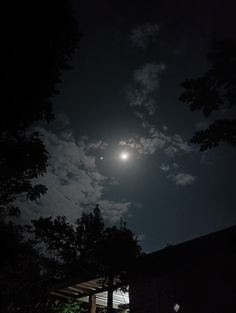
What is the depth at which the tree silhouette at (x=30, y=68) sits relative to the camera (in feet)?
30.0

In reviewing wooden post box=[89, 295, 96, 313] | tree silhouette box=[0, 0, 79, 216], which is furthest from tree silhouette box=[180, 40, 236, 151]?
wooden post box=[89, 295, 96, 313]

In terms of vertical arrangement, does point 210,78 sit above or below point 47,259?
below

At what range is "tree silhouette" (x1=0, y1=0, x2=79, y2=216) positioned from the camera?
916 cm

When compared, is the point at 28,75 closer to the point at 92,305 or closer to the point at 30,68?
the point at 30,68

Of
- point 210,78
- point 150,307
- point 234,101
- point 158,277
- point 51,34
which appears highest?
point 51,34

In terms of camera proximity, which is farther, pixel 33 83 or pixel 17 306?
pixel 17 306

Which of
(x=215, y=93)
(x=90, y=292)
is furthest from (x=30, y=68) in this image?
(x=90, y=292)

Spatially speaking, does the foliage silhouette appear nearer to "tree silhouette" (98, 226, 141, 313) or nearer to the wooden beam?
"tree silhouette" (98, 226, 141, 313)

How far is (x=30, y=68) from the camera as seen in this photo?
31.8 feet

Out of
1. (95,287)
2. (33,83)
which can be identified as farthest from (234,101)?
(95,287)

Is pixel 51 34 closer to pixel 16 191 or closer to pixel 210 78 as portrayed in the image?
pixel 210 78

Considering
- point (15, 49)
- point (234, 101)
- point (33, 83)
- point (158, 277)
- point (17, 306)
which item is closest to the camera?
point (234, 101)

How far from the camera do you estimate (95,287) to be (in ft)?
47.7

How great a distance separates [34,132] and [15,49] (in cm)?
291
